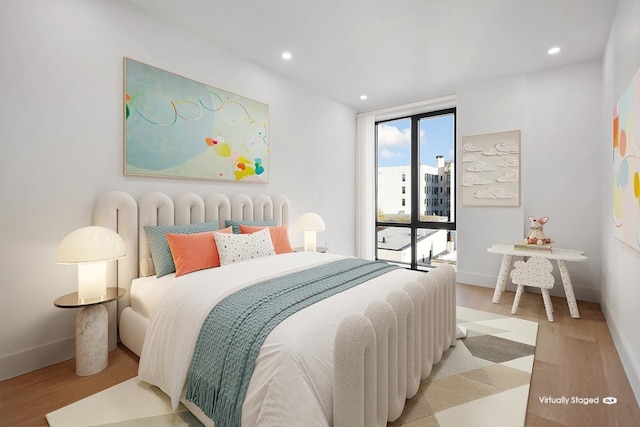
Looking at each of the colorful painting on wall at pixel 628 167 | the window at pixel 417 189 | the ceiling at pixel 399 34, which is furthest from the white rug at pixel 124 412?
the window at pixel 417 189

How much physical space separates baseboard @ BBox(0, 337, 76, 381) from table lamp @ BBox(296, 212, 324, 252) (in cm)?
231

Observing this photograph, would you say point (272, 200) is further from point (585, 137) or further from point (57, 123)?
point (585, 137)

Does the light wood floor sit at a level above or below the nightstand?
below

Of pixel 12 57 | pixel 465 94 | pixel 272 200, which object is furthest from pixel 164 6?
pixel 465 94

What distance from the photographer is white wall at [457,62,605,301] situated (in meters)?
3.46

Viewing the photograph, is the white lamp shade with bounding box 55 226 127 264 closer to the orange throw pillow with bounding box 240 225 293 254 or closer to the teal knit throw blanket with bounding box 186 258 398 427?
the teal knit throw blanket with bounding box 186 258 398 427

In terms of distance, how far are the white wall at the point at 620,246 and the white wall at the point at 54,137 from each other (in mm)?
3446

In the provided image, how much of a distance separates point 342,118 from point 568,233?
3.40 metres

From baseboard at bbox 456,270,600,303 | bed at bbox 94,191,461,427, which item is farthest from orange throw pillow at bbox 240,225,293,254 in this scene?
baseboard at bbox 456,270,600,303

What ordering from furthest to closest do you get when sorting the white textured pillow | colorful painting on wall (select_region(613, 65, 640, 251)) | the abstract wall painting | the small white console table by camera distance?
the abstract wall painting
the small white console table
the white textured pillow
colorful painting on wall (select_region(613, 65, 640, 251))

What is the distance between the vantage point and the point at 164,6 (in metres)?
2.48

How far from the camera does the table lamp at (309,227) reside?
3.70 metres

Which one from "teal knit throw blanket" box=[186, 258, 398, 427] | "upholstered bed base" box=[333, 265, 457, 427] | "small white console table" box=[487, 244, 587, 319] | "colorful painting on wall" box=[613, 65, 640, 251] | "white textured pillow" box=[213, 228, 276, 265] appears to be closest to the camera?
"upholstered bed base" box=[333, 265, 457, 427]

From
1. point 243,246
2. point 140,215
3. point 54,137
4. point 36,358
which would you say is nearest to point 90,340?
point 36,358
